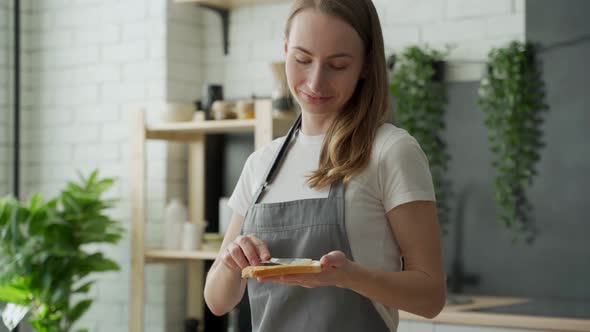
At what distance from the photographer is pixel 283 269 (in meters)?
1.50

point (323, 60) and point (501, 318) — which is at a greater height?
point (323, 60)

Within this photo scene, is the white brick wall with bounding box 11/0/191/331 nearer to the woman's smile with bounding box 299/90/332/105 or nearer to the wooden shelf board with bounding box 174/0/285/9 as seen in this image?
the wooden shelf board with bounding box 174/0/285/9

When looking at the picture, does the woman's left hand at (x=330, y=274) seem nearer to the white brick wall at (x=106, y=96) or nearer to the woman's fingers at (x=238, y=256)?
the woman's fingers at (x=238, y=256)

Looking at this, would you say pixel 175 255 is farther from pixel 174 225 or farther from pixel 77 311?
pixel 77 311

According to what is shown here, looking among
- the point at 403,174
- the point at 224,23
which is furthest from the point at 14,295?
the point at 403,174

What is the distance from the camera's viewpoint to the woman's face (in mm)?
1633

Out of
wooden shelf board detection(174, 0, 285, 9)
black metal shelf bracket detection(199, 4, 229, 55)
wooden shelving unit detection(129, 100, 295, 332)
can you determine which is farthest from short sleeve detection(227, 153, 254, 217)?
black metal shelf bracket detection(199, 4, 229, 55)

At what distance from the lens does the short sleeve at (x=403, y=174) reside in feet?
5.20

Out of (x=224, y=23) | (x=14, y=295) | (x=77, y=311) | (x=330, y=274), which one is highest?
(x=224, y=23)

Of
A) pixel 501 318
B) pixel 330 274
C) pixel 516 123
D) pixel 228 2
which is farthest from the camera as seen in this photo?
pixel 228 2

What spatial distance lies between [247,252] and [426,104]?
258 centimetres

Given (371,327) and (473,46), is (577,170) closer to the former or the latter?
(473,46)

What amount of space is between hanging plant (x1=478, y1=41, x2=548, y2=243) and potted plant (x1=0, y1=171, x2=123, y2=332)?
1.85 meters

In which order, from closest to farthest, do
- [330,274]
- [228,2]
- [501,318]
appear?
1. [330,274]
2. [501,318]
3. [228,2]
